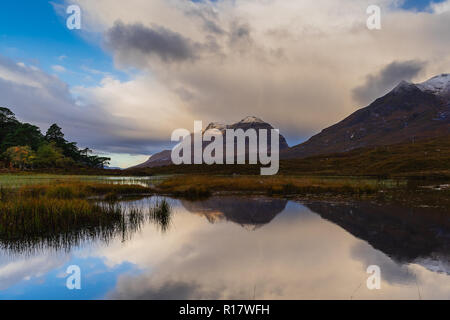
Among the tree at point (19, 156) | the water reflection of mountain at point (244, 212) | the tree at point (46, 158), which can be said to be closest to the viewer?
the water reflection of mountain at point (244, 212)

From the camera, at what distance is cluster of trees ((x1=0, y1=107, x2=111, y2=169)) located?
100500mm

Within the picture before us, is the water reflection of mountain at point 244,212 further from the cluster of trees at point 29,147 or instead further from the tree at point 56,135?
the tree at point 56,135

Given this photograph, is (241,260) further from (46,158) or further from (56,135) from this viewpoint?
(56,135)

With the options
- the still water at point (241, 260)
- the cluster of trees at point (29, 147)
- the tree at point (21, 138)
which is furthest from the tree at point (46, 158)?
the still water at point (241, 260)

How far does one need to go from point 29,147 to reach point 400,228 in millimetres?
123960

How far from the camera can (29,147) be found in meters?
106

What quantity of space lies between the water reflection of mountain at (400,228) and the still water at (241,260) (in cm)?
7

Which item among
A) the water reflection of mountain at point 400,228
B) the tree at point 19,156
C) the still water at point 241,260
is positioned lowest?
the still water at point 241,260

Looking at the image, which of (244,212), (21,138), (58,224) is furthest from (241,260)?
(21,138)

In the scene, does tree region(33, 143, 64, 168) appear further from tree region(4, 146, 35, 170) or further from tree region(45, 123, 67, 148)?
tree region(45, 123, 67, 148)

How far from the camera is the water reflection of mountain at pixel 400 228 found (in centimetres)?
1380

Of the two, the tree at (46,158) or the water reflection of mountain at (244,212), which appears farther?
the tree at (46,158)

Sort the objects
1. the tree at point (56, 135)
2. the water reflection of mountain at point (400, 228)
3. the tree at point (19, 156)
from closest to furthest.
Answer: the water reflection of mountain at point (400, 228), the tree at point (19, 156), the tree at point (56, 135)

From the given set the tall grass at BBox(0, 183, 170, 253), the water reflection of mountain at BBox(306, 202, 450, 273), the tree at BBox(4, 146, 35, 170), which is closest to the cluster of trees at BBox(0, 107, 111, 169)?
the tree at BBox(4, 146, 35, 170)
